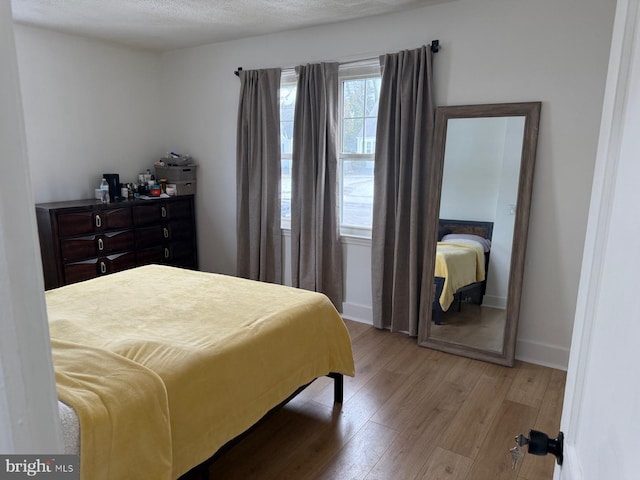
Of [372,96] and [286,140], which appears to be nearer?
[372,96]

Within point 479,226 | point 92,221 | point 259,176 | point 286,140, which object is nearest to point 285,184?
point 259,176

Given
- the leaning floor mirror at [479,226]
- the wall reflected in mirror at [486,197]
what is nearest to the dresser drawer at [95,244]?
the leaning floor mirror at [479,226]

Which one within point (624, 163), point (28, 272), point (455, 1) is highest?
point (455, 1)

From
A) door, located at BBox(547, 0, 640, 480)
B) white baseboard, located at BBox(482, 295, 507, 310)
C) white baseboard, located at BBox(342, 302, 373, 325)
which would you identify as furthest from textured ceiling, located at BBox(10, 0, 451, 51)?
door, located at BBox(547, 0, 640, 480)

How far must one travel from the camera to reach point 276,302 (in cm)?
236

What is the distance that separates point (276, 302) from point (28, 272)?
1.91 metres

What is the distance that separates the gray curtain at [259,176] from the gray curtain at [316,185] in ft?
0.87

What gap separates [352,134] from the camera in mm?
3689

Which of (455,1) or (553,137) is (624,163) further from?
(455,1)

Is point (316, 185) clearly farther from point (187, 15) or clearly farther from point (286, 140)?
point (187, 15)

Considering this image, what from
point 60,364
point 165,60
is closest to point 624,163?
A: point 60,364

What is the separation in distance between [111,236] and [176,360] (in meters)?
2.68

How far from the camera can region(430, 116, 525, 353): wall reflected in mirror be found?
2.96 meters

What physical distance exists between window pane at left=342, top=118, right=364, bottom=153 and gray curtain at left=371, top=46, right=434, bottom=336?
0.95 feet
